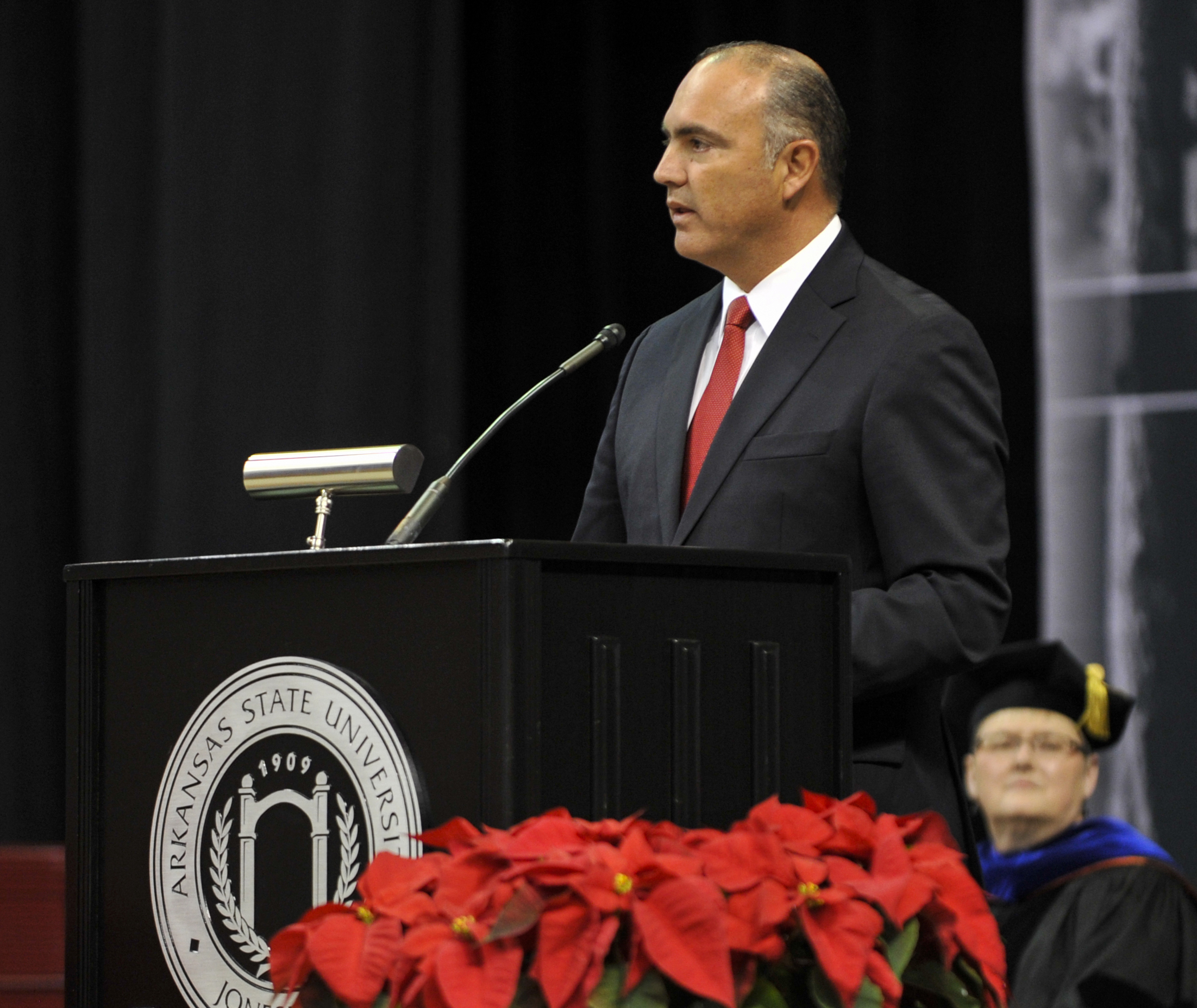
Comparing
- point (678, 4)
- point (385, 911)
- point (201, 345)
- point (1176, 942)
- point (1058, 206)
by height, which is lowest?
point (1176, 942)

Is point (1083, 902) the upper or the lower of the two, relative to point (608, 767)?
lower

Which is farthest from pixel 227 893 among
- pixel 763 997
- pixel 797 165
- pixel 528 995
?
pixel 797 165

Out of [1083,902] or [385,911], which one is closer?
[385,911]

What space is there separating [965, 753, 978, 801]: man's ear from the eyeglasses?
0.13 feet

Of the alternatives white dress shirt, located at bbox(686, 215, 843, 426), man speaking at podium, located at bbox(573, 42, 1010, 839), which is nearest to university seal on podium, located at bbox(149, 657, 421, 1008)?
man speaking at podium, located at bbox(573, 42, 1010, 839)

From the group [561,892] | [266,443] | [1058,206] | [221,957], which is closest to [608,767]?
[561,892]

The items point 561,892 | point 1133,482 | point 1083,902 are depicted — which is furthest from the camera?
point 1083,902

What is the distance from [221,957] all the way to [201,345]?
3.01 meters

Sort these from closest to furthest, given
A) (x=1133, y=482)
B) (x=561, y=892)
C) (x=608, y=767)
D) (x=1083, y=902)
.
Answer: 1. (x=561, y=892)
2. (x=608, y=767)
3. (x=1133, y=482)
4. (x=1083, y=902)

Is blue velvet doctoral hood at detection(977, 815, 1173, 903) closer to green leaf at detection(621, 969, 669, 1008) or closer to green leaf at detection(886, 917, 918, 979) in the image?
green leaf at detection(886, 917, 918, 979)

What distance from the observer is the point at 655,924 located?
113cm

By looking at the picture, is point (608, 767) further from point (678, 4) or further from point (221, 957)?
point (678, 4)

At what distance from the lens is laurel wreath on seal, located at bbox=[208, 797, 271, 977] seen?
1451 mm

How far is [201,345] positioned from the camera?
4305mm
